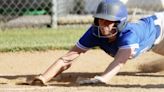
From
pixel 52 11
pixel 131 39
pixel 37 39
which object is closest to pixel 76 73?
pixel 131 39

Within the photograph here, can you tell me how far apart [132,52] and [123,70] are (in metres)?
1.05

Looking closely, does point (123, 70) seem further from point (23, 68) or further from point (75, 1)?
point (75, 1)

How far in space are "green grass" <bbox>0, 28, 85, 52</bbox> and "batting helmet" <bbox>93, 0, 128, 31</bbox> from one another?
7.16 feet

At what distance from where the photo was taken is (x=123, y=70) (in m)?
6.16

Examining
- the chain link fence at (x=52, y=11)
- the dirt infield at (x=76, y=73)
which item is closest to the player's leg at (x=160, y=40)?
the dirt infield at (x=76, y=73)

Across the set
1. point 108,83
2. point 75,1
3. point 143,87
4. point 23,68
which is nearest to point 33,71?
point 23,68

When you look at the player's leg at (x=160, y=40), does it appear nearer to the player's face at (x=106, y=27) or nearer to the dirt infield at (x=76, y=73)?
the dirt infield at (x=76, y=73)

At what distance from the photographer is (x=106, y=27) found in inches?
201

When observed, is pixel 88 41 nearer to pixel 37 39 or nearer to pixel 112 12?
pixel 112 12

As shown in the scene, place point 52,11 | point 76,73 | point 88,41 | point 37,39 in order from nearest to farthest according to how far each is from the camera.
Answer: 1. point 88,41
2. point 76,73
3. point 37,39
4. point 52,11

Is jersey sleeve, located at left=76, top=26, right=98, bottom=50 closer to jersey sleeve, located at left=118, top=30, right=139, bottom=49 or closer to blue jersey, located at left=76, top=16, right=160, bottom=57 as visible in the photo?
blue jersey, located at left=76, top=16, right=160, bottom=57

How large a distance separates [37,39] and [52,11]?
1666 mm

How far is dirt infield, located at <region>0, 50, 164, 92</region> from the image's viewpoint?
4.68 meters

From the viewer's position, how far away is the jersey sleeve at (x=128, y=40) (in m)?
5.12
